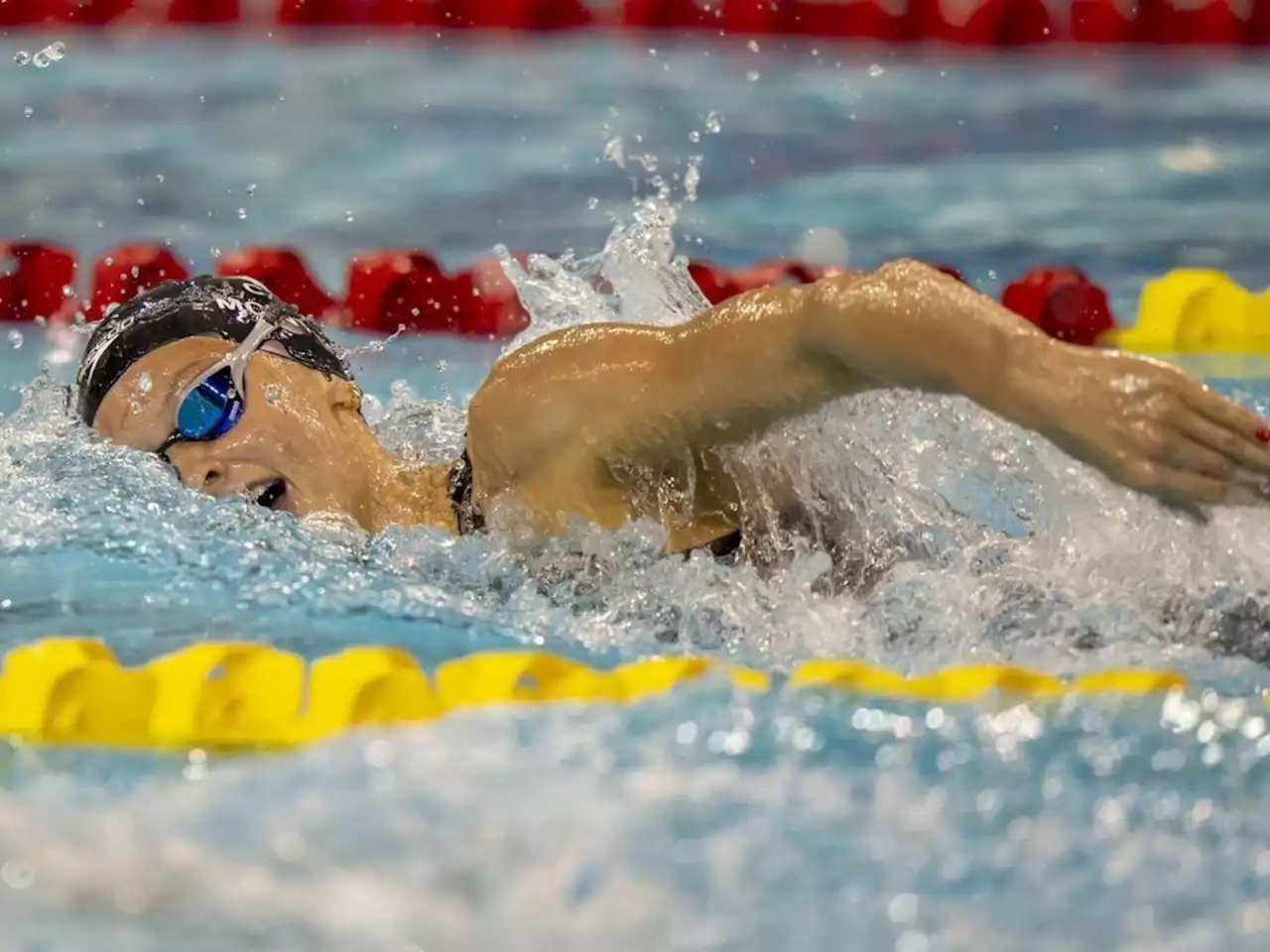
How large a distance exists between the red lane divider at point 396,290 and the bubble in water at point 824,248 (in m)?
0.09

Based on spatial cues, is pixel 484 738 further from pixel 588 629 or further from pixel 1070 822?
pixel 1070 822

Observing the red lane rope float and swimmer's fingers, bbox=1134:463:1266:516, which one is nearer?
swimmer's fingers, bbox=1134:463:1266:516

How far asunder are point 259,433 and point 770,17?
8.36 feet

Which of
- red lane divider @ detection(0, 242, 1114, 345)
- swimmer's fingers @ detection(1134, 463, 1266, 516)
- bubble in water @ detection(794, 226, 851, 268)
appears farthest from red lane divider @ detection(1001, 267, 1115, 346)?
swimmer's fingers @ detection(1134, 463, 1266, 516)

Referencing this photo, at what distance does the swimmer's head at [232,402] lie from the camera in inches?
67.9

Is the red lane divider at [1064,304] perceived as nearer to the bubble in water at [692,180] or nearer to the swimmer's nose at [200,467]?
the bubble in water at [692,180]

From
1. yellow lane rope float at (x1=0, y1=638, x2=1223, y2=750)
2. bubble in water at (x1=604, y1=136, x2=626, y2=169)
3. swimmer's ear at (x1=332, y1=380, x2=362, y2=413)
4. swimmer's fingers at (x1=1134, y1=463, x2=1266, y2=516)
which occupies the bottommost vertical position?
bubble in water at (x1=604, y1=136, x2=626, y2=169)

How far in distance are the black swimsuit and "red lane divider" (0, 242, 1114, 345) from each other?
5.41ft

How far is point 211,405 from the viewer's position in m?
1.73

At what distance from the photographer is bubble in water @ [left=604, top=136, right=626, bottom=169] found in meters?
3.78

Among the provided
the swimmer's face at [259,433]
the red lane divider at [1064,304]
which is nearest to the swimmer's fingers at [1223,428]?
the swimmer's face at [259,433]

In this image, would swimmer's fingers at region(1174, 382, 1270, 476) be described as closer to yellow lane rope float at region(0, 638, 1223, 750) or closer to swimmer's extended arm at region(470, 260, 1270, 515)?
swimmer's extended arm at region(470, 260, 1270, 515)

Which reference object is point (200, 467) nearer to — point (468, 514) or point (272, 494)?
point (272, 494)

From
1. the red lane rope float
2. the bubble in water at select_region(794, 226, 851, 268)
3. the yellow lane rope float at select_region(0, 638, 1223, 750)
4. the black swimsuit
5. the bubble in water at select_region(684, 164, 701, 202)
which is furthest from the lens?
the red lane rope float
